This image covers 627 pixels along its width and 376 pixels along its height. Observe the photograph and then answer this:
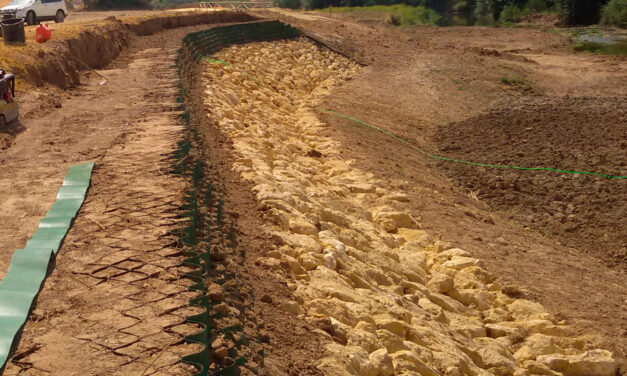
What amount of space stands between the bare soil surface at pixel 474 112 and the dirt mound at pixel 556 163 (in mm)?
179

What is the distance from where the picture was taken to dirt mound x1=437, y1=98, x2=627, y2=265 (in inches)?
474

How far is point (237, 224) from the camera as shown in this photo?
7758 millimetres

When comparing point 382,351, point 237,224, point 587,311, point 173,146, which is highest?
point 173,146

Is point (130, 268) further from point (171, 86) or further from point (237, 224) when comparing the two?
point (171, 86)

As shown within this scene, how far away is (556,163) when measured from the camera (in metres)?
14.9

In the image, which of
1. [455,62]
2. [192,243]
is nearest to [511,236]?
[192,243]

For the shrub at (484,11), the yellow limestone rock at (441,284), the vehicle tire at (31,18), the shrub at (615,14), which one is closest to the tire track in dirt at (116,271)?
the yellow limestone rock at (441,284)

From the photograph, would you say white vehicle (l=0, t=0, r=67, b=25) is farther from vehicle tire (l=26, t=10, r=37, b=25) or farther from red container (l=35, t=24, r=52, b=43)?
red container (l=35, t=24, r=52, b=43)

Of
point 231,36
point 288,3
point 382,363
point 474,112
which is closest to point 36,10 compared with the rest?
point 231,36

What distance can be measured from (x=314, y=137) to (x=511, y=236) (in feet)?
17.7

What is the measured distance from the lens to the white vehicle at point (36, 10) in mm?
23500

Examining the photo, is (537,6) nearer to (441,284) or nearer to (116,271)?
(441,284)

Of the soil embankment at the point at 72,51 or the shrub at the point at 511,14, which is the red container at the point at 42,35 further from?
the shrub at the point at 511,14

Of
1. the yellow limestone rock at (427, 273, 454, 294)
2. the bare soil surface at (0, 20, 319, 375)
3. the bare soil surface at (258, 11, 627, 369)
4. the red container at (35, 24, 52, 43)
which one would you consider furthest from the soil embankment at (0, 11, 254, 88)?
the yellow limestone rock at (427, 273, 454, 294)
